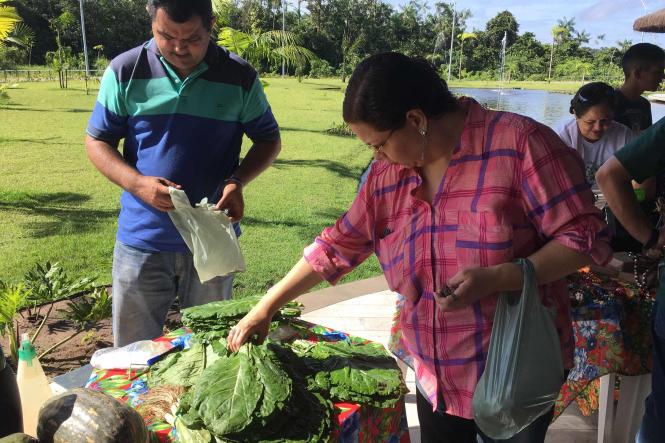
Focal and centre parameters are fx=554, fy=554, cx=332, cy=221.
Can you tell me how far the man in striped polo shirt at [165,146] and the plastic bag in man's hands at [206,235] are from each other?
0.06 metres

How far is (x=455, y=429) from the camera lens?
1.73 metres

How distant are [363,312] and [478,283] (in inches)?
120

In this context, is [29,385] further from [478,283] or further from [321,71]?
[321,71]

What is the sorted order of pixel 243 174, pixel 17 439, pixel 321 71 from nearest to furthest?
pixel 17 439
pixel 243 174
pixel 321 71

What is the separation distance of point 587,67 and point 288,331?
120 feet

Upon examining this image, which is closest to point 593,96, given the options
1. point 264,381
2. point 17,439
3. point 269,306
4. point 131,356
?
point 269,306

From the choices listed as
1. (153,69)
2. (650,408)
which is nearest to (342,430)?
(650,408)

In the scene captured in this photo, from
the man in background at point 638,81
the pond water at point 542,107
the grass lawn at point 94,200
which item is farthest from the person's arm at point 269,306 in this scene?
the pond water at point 542,107

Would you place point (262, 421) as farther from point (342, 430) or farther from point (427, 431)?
point (427, 431)

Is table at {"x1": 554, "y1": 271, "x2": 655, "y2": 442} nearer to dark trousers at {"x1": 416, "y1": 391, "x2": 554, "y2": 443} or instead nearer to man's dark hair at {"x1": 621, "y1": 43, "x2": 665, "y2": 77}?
dark trousers at {"x1": 416, "y1": 391, "x2": 554, "y2": 443}

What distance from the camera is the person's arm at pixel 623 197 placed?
198 cm

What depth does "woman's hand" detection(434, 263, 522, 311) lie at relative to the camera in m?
1.32

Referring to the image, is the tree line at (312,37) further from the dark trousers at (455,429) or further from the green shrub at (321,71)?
the dark trousers at (455,429)

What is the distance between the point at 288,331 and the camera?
6.08 ft
